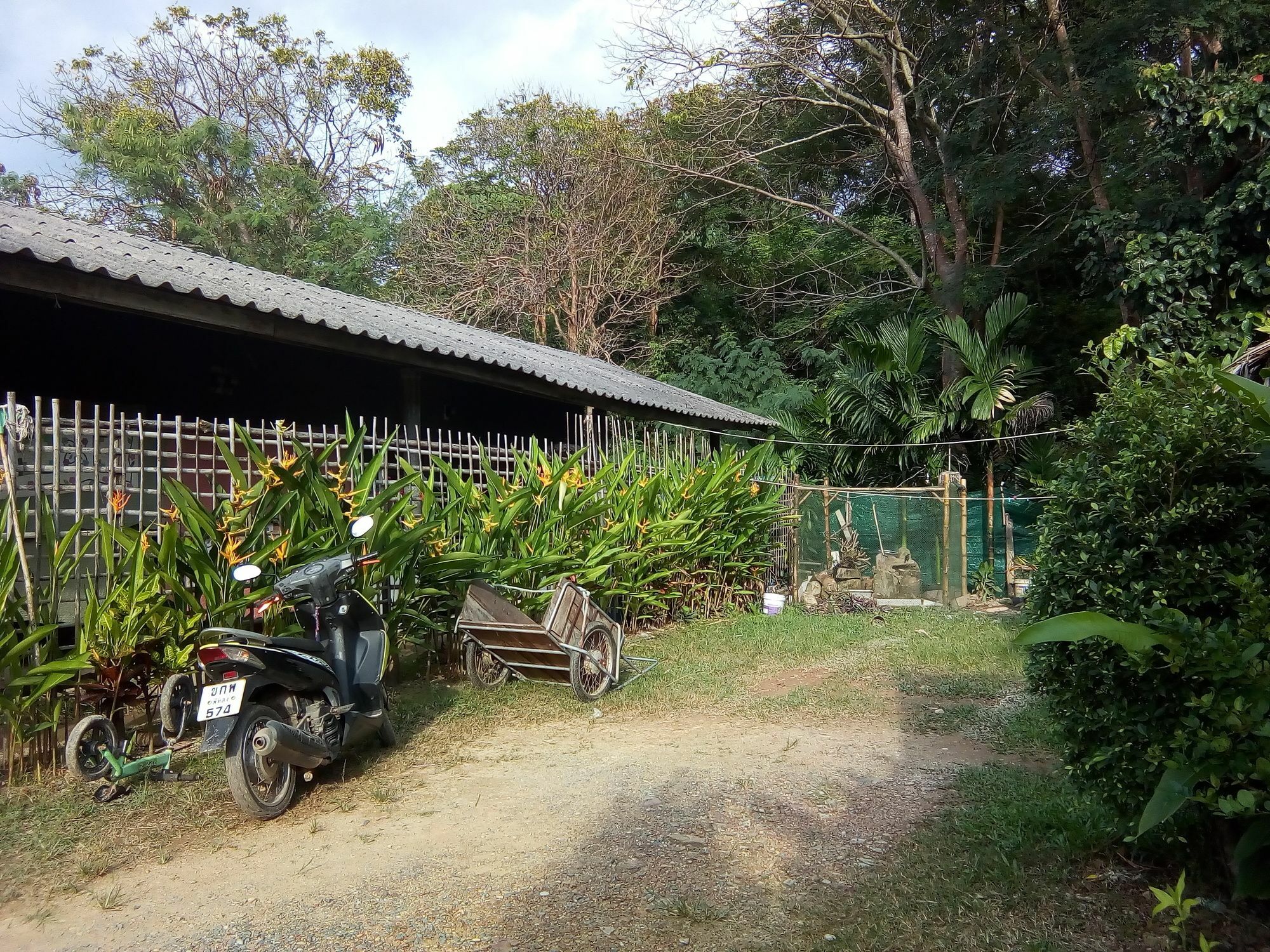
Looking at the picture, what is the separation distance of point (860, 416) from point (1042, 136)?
205 inches

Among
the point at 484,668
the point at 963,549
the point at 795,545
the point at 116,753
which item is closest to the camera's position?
the point at 116,753

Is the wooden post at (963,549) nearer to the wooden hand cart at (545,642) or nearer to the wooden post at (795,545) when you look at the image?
the wooden post at (795,545)

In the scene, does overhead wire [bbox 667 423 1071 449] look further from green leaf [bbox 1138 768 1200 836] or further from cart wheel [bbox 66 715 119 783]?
green leaf [bbox 1138 768 1200 836]

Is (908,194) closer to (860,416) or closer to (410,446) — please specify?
(860,416)

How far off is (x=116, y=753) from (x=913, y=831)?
142 inches

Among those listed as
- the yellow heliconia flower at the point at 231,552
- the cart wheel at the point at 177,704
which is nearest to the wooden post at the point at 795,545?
the yellow heliconia flower at the point at 231,552

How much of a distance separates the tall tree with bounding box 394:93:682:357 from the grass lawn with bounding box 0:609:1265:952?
47.7 feet

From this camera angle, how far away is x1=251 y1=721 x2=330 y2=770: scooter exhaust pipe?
3.82 metres

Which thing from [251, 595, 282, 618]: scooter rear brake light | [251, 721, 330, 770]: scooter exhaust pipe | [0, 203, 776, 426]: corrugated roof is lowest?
[251, 721, 330, 770]: scooter exhaust pipe

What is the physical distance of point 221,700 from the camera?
3.74 meters

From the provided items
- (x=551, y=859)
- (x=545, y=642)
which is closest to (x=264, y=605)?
(x=545, y=642)

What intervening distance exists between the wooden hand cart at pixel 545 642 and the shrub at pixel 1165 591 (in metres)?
3.35

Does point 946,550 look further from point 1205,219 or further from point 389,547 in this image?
point 389,547

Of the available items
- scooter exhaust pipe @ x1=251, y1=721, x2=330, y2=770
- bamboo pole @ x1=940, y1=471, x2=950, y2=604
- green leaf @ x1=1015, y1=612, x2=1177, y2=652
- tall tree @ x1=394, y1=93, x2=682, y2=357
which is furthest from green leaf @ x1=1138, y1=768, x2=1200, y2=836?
tall tree @ x1=394, y1=93, x2=682, y2=357
